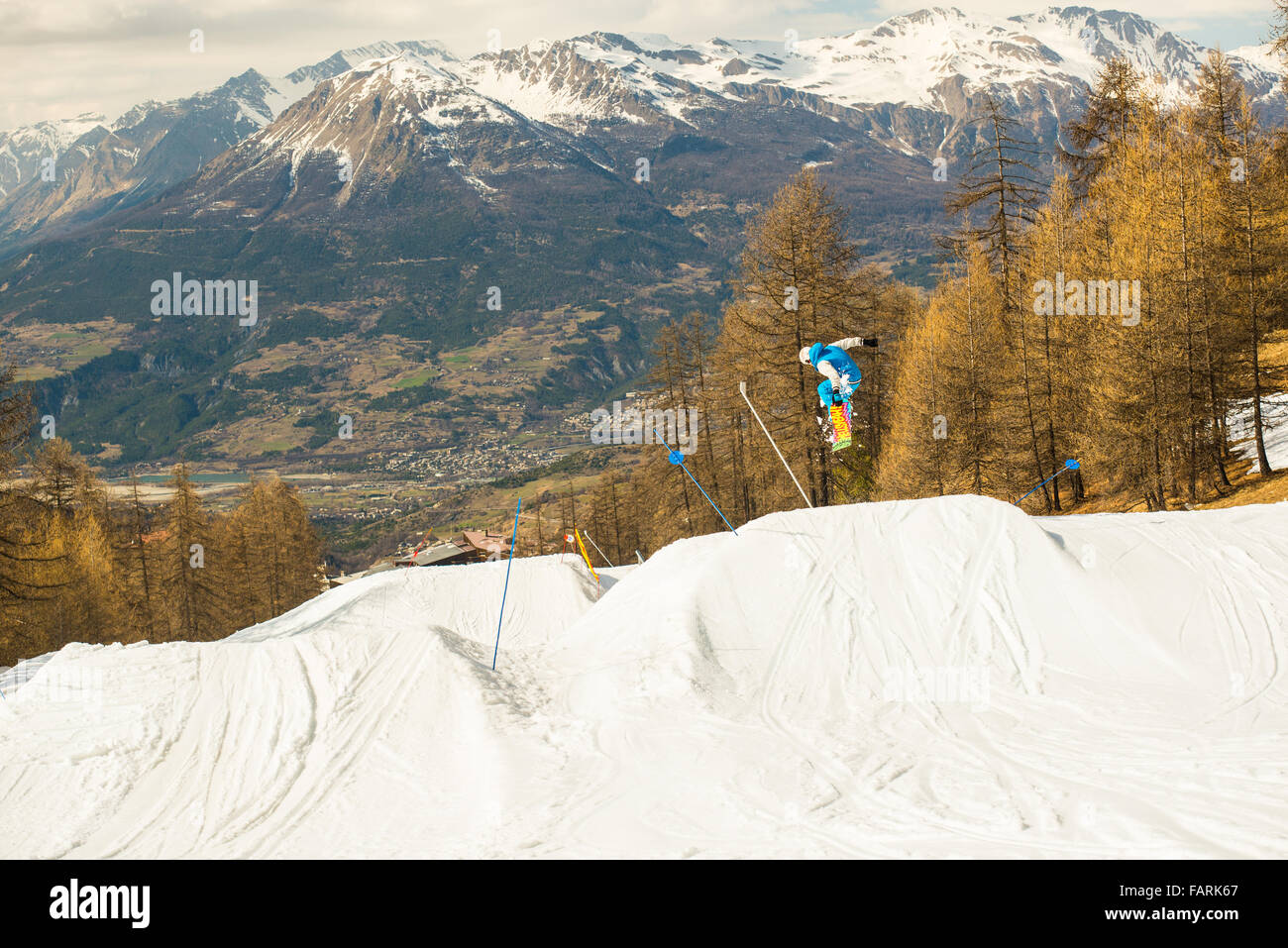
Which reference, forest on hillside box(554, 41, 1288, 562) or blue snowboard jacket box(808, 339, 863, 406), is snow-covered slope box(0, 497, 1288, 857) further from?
forest on hillside box(554, 41, 1288, 562)

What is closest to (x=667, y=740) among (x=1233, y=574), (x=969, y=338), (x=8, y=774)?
(x=8, y=774)

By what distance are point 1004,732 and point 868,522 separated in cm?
650

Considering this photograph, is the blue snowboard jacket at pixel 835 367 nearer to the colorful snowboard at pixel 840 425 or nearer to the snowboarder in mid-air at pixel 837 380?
the snowboarder in mid-air at pixel 837 380

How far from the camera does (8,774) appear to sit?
12125 mm

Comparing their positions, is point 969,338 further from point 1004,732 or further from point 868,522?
point 1004,732

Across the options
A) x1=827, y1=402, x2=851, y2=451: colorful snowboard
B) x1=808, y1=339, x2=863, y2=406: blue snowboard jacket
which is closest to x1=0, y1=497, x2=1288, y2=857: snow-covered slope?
x1=827, y1=402, x2=851, y2=451: colorful snowboard

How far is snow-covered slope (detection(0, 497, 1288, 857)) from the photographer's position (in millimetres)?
10062

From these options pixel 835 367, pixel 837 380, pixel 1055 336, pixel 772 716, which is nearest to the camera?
pixel 772 716

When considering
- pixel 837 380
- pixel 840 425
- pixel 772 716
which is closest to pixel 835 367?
pixel 837 380

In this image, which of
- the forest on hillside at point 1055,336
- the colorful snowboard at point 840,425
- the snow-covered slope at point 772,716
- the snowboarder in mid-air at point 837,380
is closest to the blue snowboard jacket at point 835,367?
the snowboarder in mid-air at point 837,380

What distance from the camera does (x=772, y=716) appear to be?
1333cm

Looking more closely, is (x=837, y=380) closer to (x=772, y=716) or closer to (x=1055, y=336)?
(x=772, y=716)

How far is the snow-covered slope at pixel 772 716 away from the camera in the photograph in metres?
10.1

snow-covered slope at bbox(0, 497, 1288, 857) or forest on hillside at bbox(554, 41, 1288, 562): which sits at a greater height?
forest on hillside at bbox(554, 41, 1288, 562)
